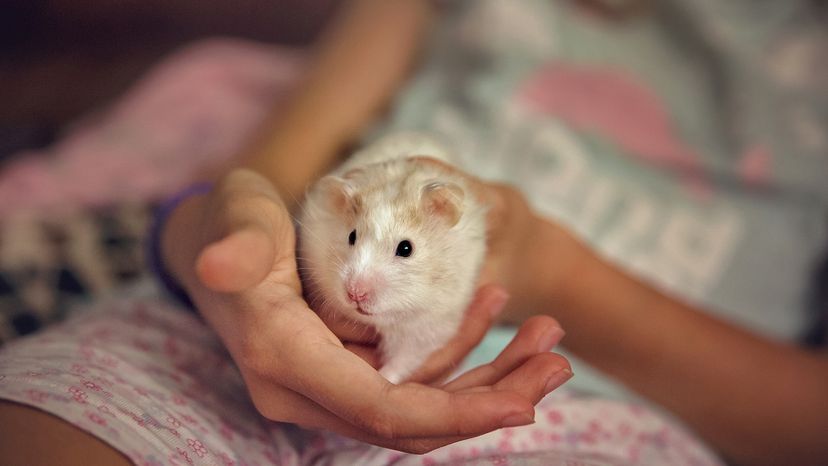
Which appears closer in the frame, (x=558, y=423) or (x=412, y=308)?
(x=412, y=308)

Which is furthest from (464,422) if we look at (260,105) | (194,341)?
(260,105)

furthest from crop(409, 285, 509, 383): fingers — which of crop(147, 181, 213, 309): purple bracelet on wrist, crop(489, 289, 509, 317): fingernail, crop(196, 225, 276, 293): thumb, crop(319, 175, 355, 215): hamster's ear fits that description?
crop(147, 181, 213, 309): purple bracelet on wrist

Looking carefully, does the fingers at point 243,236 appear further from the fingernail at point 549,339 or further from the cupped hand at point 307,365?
the fingernail at point 549,339

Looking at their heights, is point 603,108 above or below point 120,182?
below

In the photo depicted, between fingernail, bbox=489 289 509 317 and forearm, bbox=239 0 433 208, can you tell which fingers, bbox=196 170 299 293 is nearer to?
fingernail, bbox=489 289 509 317

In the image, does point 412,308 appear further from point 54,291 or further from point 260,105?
point 260,105

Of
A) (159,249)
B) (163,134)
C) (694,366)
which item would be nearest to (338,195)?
(159,249)

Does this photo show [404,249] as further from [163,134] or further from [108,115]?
[108,115]

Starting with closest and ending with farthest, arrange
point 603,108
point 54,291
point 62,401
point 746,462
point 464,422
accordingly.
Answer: point 464,422 → point 62,401 → point 746,462 → point 54,291 → point 603,108

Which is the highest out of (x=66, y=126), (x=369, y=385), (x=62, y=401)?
(x=66, y=126)
